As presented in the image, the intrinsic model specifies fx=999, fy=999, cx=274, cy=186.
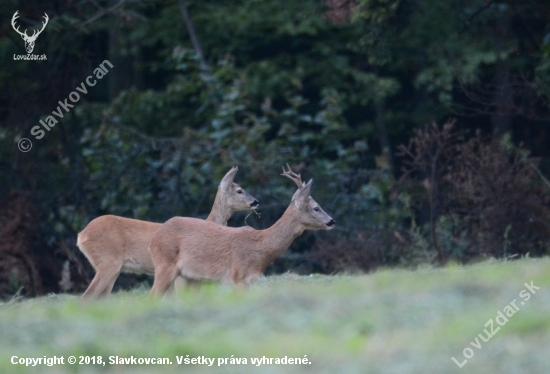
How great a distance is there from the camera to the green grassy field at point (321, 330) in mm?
5441

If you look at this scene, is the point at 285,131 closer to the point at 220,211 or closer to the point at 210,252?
the point at 220,211

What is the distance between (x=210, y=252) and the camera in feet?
33.3

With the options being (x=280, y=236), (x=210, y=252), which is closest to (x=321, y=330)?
(x=210, y=252)

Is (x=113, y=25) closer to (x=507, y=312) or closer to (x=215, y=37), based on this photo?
(x=215, y=37)

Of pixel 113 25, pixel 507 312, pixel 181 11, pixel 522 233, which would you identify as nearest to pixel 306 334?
pixel 507 312

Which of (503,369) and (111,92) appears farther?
(111,92)

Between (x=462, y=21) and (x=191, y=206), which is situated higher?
(x=462, y=21)

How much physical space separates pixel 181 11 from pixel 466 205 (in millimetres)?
9854

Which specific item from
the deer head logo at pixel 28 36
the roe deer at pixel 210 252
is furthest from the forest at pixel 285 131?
the roe deer at pixel 210 252

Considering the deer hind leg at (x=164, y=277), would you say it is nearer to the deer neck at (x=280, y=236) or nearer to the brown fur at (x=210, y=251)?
the brown fur at (x=210, y=251)

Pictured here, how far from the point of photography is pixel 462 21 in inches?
730

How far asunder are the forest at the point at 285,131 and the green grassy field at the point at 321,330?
5.96m

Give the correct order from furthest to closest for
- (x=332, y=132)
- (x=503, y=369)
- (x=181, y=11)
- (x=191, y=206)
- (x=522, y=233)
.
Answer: (x=181, y=11) → (x=332, y=132) → (x=191, y=206) → (x=522, y=233) → (x=503, y=369)

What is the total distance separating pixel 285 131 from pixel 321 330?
497 inches
